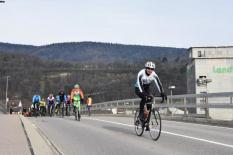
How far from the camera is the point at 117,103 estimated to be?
39719 mm

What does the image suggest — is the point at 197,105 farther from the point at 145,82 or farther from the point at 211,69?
the point at 211,69

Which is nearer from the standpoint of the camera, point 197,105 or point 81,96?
point 197,105

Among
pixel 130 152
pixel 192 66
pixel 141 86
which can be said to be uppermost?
pixel 192 66

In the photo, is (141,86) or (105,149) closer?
(105,149)

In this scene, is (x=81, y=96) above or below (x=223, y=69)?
below

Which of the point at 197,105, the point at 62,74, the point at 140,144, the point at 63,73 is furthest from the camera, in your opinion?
the point at 62,74

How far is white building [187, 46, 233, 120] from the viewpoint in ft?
238

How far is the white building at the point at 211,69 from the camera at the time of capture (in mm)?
72625

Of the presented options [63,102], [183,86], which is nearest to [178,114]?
[63,102]

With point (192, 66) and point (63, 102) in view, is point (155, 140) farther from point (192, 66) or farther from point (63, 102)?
point (192, 66)

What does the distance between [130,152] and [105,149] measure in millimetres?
798

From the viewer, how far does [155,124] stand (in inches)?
550

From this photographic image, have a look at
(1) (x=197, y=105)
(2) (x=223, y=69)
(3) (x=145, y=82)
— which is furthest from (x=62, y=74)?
(3) (x=145, y=82)

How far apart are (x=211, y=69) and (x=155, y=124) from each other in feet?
201
